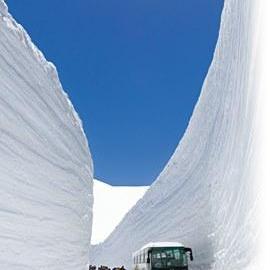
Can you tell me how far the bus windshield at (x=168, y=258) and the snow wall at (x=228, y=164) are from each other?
1460mm

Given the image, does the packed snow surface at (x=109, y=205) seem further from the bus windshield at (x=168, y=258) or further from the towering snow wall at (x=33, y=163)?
the towering snow wall at (x=33, y=163)

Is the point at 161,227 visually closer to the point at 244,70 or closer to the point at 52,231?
the point at 244,70

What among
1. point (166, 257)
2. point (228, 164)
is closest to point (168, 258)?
point (166, 257)

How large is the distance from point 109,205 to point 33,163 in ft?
238

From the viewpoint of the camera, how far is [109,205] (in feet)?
259

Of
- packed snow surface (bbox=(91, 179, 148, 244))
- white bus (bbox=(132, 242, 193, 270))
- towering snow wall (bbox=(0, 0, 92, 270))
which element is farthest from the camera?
packed snow surface (bbox=(91, 179, 148, 244))

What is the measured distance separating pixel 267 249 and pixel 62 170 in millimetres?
5360

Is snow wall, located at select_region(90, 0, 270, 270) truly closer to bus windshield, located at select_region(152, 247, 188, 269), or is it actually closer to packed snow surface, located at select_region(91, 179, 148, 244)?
bus windshield, located at select_region(152, 247, 188, 269)

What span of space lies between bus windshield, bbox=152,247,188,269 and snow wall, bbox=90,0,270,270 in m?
1.46

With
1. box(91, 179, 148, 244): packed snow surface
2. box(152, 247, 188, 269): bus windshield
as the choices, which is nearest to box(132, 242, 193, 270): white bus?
box(152, 247, 188, 269): bus windshield

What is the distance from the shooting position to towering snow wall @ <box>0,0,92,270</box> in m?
6.18

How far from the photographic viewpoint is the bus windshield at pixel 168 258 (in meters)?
17.6

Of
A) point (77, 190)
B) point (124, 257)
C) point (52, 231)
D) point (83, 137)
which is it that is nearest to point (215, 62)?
point (83, 137)

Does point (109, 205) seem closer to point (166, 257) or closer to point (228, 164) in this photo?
point (228, 164)
